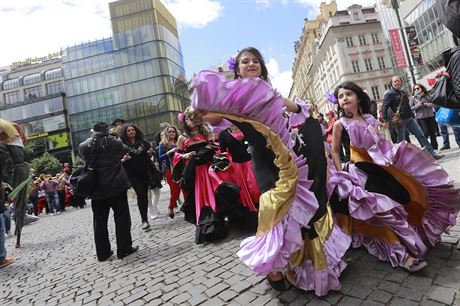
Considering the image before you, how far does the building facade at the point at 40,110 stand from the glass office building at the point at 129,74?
16.3 feet

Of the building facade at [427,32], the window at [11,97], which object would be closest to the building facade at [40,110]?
the window at [11,97]

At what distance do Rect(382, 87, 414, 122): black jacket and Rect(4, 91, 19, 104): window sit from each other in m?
76.9

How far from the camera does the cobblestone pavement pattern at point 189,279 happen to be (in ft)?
7.20

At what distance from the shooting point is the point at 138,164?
19.7 ft

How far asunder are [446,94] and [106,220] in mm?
4247

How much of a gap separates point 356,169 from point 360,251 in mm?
751

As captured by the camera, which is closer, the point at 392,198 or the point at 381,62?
the point at 392,198

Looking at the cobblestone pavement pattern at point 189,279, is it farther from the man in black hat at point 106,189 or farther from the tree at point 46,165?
the tree at point 46,165

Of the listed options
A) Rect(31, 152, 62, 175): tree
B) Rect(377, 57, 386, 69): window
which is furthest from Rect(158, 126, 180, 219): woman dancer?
Rect(377, 57, 386, 69): window

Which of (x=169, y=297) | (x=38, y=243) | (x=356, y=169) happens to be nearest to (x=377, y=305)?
(x=356, y=169)

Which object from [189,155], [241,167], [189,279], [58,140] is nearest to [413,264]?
[189,279]

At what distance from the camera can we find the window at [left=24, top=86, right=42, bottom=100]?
214 feet

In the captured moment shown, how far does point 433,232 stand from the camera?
2611mm

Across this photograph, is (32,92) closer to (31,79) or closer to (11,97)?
(31,79)
